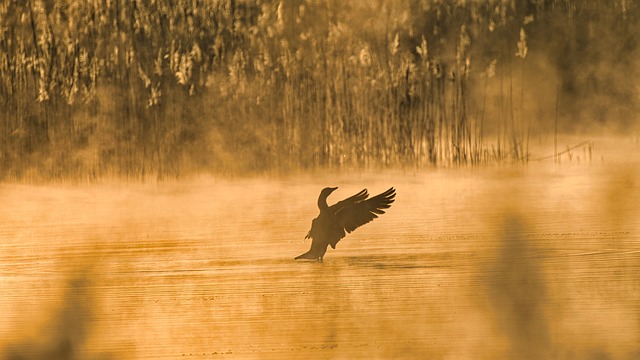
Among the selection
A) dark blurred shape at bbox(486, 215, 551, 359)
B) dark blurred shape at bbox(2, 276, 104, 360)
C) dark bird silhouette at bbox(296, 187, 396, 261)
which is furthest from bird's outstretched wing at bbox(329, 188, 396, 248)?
dark blurred shape at bbox(2, 276, 104, 360)

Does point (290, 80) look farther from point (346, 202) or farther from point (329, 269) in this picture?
point (329, 269)

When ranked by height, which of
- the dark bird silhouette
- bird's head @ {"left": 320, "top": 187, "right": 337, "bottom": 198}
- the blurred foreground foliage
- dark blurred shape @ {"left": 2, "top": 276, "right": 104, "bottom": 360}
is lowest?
dark blurred shape @ {"left": 2, "top": 276, "right": 104, "bottom": 360}

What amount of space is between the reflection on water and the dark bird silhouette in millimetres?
23

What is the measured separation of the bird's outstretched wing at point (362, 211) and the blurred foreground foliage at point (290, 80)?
0.30 ft

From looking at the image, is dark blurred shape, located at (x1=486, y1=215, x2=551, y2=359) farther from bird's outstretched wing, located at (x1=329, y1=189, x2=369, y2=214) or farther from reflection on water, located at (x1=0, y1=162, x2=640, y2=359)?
bird's outstretched wing, located at (x1=329, y1=189, x2=369, y2=214)

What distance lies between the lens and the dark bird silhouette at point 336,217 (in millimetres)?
2793

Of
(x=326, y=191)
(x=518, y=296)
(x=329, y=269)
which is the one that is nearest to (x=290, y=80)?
(x=326, y=191)

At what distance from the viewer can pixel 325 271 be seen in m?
2.79

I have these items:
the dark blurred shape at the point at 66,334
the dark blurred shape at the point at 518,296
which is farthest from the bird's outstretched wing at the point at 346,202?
the dark blurred shape at the point at 66,334

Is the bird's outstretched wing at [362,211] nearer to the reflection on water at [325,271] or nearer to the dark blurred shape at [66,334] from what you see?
the reflection on water at [325,271]

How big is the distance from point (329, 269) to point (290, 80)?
0.51m

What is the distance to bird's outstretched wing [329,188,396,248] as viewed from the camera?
2.79 m

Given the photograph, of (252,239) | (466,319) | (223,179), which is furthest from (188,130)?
(466,319)

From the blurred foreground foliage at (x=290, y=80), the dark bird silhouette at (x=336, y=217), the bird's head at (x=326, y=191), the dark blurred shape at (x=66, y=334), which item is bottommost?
the dark blurred shape at (x=66, y=334)
